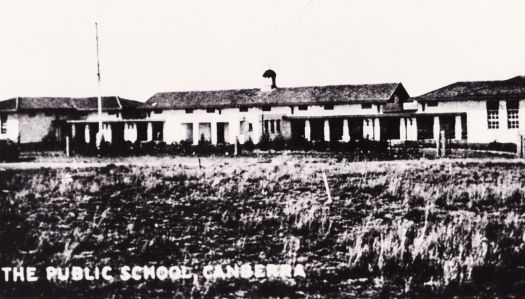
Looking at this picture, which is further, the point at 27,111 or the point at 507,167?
the point at 27,111

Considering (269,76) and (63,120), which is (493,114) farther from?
(63,120)

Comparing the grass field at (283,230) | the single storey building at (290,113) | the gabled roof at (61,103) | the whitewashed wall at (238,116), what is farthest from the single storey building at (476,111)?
the gabled roof at (61,103)

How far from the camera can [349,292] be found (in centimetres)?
547

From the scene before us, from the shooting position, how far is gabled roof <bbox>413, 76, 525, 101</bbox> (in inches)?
889

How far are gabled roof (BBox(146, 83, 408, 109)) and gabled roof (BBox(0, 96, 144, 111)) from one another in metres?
3.06

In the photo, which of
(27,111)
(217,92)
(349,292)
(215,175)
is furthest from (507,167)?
(27,111)

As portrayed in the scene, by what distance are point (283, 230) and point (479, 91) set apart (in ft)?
61.0

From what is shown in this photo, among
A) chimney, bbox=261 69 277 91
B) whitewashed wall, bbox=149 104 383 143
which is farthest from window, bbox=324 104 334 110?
chimney, bbox=261 69 277 91

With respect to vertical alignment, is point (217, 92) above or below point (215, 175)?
above

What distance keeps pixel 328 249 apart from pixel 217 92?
1014 inches

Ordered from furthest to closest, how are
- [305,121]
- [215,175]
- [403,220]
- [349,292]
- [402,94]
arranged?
1. [402,94]
2. [305,121]
3. [215,175]
4. [403,220]
5. [349,292]

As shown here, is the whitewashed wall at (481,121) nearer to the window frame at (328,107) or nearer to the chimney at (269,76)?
the window frame at (328,107)

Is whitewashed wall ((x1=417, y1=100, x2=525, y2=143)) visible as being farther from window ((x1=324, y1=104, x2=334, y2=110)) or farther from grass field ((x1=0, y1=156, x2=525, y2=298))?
grass field ((x1=0, y1=156, x2=525, y2=298))

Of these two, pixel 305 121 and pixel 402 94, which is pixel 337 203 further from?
pixel 402 94
